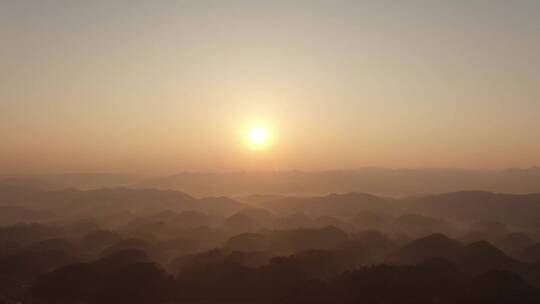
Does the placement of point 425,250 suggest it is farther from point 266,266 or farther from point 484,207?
point 484,207

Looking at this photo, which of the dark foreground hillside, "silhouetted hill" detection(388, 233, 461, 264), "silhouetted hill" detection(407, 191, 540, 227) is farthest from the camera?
"silhouetted hill" detection(407, 191, 540, 227)

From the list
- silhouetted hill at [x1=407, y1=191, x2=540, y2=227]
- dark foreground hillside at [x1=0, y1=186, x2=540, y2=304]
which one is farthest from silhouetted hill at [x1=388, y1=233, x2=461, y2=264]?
silhouetted hill at [x1=407, y1=191, x2=540, y2=227]

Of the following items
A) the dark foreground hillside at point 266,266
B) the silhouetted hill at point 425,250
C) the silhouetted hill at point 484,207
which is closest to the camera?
the dark foreground hillside at point 266,266

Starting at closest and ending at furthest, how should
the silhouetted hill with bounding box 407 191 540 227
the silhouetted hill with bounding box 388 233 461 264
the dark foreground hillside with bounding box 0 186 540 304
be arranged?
the dark foreground hillside with bounding box 0 186 540 304 → the silhouetted hill with bounding box 388 233 461 264 → the silhouetted hill with bounding box 407 191 540 227

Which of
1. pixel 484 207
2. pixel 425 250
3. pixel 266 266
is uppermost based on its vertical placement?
pixel 484 207

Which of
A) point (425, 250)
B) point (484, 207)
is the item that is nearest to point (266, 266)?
point (425, 250)

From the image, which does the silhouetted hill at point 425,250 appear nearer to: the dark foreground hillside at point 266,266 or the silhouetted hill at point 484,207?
the dark foreground hillside at point 266,266

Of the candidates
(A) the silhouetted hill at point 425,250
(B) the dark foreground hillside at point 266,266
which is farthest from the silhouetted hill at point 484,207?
(A) the silhouetted hill at point 425,250

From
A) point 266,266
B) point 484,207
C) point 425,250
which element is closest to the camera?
point 266,266

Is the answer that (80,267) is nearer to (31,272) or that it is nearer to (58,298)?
(58,298)

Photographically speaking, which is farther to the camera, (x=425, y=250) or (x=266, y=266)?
(x=425, y=250)

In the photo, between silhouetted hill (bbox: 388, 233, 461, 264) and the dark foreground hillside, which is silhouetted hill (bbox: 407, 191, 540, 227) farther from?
silhouetted hill (bbox: 388, 233, 461, 264)
